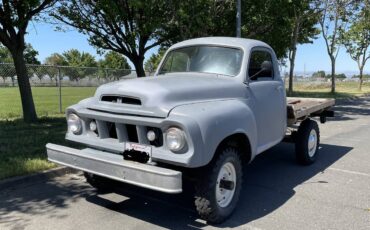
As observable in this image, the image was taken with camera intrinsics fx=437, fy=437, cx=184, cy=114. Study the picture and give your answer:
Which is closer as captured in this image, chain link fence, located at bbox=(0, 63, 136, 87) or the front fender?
the front fender

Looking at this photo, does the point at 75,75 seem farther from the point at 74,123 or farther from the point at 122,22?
the point at 74,123

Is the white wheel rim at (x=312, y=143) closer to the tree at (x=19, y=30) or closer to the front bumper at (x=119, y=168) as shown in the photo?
the front bumper at (x=119, y=168)

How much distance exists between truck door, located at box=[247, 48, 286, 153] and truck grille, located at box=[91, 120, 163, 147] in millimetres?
1611

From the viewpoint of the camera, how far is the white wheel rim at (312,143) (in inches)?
306

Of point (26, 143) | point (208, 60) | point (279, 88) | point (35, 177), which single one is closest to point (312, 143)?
point (279, 88)

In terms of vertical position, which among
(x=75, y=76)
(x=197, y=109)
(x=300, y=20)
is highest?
(x=300, y=20)

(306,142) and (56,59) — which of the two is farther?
(56,59)

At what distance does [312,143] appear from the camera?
7.90 meters

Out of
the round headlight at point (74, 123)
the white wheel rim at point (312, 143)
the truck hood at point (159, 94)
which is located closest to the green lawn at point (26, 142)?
the round headlight at point (74, 123)

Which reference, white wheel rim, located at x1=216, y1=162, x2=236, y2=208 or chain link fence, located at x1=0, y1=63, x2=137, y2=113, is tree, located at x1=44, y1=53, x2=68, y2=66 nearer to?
chain link fence, located at x1=0, y1=63, x2=137, y2=113

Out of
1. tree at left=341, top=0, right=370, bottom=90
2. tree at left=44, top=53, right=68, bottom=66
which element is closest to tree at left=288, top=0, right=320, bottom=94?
tree at left=341, top=0, right=370, bottom=90

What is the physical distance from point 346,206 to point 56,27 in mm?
14667

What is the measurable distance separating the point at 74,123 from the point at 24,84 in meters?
7.02

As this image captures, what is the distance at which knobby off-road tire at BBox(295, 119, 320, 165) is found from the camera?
747cm
